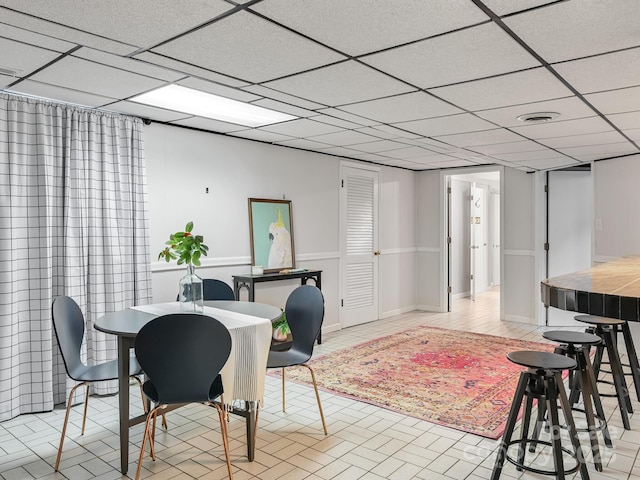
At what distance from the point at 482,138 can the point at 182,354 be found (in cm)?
374

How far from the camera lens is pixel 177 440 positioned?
10.5ft

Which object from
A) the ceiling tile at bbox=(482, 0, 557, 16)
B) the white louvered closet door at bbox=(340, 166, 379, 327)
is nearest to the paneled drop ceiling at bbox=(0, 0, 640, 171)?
the ceiling tile at bbox=(482, 0, 557, 16)

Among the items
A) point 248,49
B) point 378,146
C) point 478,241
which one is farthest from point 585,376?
point 478,241

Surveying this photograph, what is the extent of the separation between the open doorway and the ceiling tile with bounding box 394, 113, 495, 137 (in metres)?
4.27

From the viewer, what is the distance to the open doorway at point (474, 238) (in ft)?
30.4

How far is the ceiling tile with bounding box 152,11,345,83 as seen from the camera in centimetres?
229

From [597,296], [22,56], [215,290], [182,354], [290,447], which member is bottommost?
[290,447]

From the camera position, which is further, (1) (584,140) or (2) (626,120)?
(1) (584,140)

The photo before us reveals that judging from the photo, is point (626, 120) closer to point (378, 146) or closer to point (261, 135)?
point (378, 146)

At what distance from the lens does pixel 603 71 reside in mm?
2828

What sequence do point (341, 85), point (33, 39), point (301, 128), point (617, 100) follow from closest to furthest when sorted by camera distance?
point (33, 39)
point (341, 85)
point (617, 100)
point (301, 128)

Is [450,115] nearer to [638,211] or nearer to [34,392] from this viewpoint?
[638,211]

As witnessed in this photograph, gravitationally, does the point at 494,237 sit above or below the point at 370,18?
below

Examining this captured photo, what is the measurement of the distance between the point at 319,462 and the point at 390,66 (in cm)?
234
